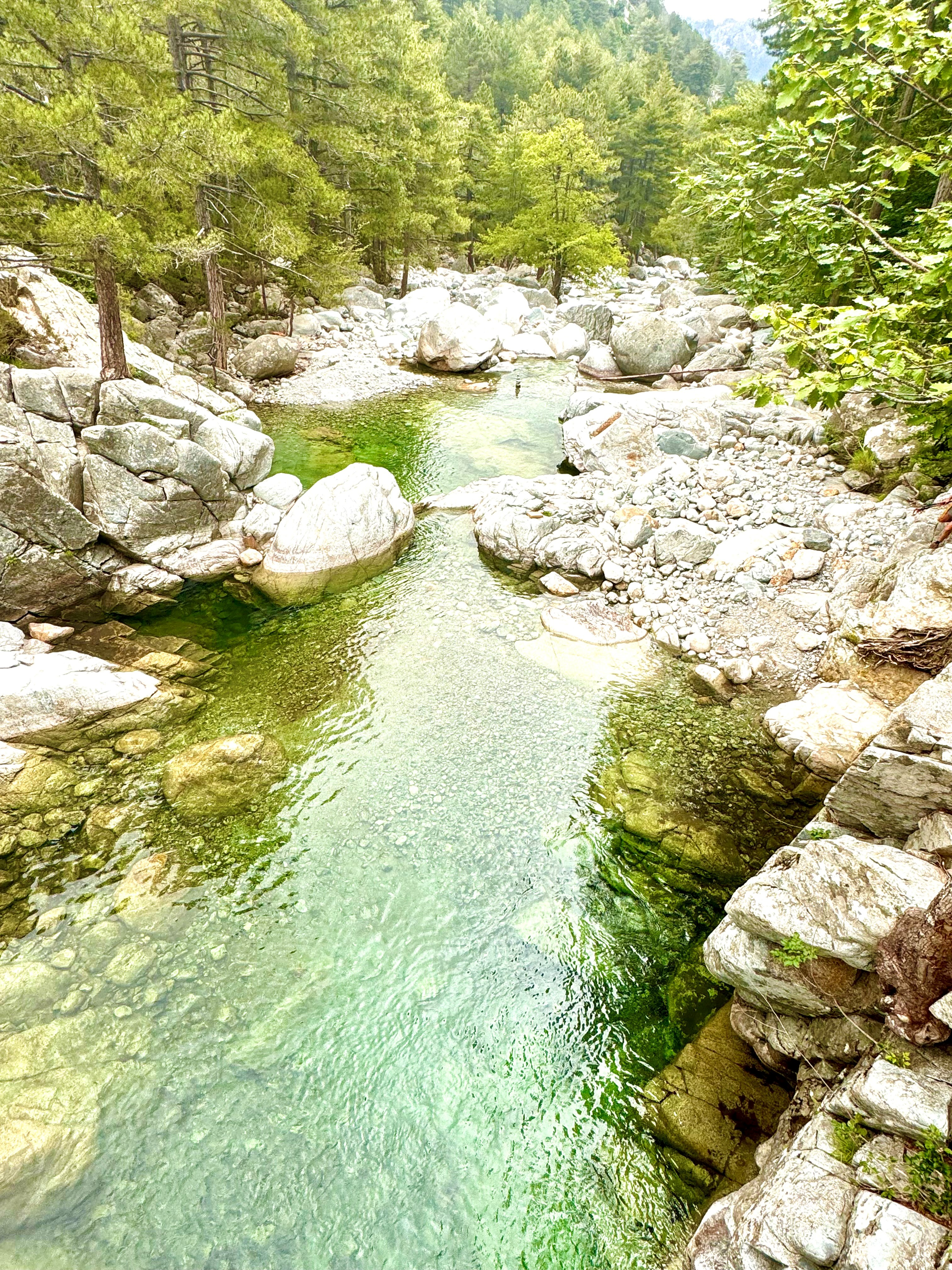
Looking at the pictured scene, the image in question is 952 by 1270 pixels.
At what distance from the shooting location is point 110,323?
13008 millimetres

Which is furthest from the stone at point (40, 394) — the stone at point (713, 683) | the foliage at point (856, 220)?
the stone at point (713, 683)

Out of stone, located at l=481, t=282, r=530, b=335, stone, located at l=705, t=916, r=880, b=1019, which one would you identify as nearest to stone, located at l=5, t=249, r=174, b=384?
stone, located at l=705, t=916, r=880, b=1019

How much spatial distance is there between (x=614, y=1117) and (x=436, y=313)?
31332mm

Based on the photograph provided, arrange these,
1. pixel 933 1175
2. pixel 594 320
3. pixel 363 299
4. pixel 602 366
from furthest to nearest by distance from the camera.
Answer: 1. pixel 363 299
2. pixel 594 320
3. pixel 602 366
4. pixel 933 1175

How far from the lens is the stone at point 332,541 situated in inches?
525

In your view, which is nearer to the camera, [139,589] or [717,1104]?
[717,1104]

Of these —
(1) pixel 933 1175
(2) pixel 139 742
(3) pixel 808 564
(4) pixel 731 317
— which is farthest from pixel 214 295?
(1) pixel 933 1175

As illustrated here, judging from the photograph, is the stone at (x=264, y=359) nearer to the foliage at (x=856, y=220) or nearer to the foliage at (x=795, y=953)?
the foliage at (x=856, y=220)

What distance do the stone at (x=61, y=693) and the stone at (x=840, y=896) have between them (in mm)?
8978

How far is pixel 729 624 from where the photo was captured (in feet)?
38.0

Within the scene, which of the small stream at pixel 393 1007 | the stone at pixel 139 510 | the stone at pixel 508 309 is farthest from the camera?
the stone at pixel 508 309

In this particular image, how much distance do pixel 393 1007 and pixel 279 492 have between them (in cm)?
1193

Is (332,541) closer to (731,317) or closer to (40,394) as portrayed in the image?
(40,394)

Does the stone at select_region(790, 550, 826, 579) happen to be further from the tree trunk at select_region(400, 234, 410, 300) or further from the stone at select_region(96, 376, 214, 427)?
the tree trunk at select_region(400, 234, 410, 300)
